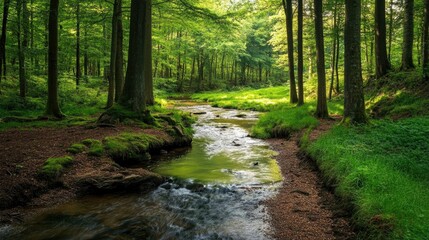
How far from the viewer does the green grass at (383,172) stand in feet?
15.2

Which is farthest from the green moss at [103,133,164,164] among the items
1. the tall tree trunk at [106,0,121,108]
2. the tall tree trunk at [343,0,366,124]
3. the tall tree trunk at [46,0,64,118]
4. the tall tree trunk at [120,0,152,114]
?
the tall tree trunk at [343,0,366,124]

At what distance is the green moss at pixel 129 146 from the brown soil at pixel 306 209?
14.4ft

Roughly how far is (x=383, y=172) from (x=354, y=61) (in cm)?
545

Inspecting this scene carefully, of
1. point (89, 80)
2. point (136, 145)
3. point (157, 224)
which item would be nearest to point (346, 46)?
point (136, 145)

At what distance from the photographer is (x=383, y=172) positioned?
636 centimetres

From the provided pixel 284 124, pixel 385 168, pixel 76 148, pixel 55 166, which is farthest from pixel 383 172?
pixel 284 124

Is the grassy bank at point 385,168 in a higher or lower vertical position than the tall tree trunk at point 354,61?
lower

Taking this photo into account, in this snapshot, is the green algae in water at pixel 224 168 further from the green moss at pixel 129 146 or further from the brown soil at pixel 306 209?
the green moss at pixel 129 146

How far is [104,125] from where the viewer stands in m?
12.0

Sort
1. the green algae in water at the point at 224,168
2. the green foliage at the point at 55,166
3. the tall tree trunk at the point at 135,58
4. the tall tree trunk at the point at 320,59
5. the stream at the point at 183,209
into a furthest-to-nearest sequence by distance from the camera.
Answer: the tall tree trunk at the point at 320,59
the tall tree trunk at the point at 135,58
the green algae in water at the point at 224,168
the green foliage at the point at 55,166
the stream at the point at 183,209

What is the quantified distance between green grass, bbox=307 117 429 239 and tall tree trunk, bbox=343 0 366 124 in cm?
81

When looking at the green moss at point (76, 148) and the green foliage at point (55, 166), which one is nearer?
the green foliage at point (55, 166)

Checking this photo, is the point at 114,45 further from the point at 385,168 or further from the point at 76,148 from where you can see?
the point at 385,168

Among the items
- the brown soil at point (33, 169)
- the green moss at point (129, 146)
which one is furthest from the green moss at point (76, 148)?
the green moss at point (129, 146)
